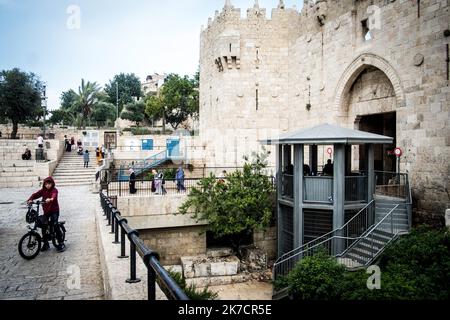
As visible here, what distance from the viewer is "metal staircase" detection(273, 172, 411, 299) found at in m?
11.2

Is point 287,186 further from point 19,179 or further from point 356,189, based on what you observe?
point 19,179

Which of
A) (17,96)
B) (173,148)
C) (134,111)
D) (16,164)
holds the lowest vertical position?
(16,164)

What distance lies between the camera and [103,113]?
175 feet

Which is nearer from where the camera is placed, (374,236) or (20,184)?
(374,236)

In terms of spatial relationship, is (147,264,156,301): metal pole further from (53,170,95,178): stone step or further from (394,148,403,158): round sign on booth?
(53,170,95,178): stone step

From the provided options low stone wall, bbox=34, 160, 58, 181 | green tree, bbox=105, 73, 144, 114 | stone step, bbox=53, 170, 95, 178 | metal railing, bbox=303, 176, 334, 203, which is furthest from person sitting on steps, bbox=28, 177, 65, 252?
green tree, bbox=105, 73, 144, 114

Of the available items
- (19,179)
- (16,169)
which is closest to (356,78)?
(19,179)

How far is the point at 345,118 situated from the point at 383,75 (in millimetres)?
2916

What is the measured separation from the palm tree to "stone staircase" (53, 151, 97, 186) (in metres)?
21.8

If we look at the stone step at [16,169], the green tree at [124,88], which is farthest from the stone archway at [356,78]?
the green tree at [124,88]

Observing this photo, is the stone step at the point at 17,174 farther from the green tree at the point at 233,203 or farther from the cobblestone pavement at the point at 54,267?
the green tree at the point at 233,203

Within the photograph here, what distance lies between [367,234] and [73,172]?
1822cm

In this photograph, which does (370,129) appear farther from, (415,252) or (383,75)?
(415,252)
